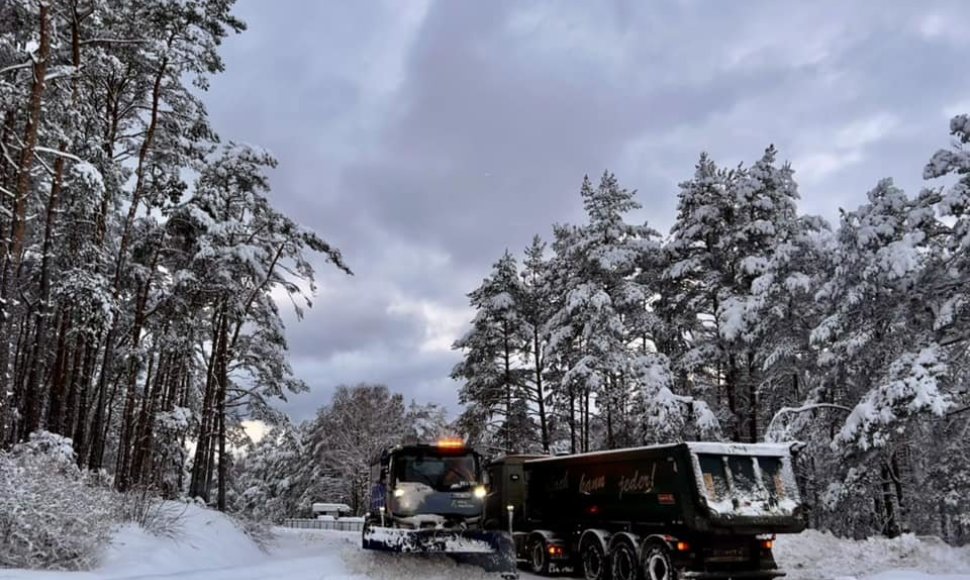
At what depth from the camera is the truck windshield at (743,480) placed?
1335cm

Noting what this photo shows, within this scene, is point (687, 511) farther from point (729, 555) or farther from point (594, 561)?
point (594, 561)

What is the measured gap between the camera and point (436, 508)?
47.1 ft

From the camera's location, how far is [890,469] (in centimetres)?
2116

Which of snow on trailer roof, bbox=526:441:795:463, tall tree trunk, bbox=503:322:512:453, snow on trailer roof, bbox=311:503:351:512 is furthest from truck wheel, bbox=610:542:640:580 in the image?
snow on trailer roof, bbox=311:503:351:512

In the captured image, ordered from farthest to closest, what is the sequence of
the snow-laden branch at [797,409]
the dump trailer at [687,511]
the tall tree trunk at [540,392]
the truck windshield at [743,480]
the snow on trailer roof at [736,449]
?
the tall tree trunk at [540,392], the snow-laden branch at [797,409], the snow on trailer roof at [736,449], the truck windshield at [743,480], the dump trailer at [687,511]

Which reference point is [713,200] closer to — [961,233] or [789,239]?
[789,239]

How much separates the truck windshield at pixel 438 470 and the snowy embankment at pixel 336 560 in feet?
5.74

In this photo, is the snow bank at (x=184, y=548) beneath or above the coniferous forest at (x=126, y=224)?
beneath

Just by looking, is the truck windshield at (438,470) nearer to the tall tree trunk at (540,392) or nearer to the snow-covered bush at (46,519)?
the snow-covered bush at (46,519)

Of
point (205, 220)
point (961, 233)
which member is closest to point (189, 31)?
point (205, 220)

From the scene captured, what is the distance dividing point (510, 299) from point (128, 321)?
17.0 meters

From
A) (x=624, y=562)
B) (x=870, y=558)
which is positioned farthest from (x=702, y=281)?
(x=624, y=562)

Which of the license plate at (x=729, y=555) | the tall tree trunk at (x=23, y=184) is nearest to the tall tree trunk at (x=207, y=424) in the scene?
the tall tree trunk at (x=23, y=184)

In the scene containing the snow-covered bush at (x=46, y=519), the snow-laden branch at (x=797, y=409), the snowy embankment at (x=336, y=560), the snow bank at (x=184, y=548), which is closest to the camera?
the snow-covered bush at (x=46, y=519)
